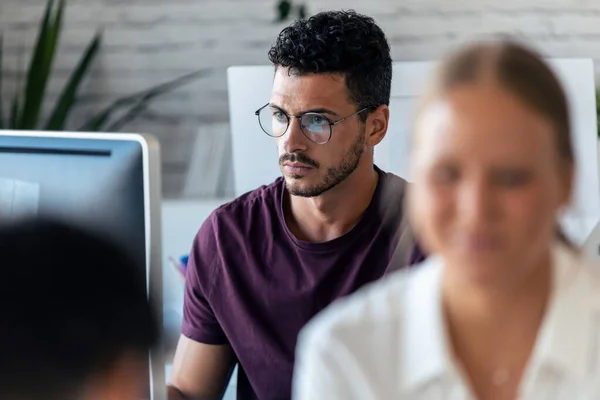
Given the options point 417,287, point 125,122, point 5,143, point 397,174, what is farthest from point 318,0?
point 417,287

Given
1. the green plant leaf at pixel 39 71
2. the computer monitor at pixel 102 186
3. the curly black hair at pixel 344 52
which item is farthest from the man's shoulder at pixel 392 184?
the green plant leaf at pixel 39 71

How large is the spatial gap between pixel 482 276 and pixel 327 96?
946 millimetres

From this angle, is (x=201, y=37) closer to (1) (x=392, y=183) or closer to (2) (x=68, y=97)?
(2) (x=68, y=97)

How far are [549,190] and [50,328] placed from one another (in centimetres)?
41

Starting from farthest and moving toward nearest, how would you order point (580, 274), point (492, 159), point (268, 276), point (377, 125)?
point (377, 125)
point (268, 276)
point (580, 274)
point (492, 159)

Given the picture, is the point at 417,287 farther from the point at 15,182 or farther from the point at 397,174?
the point at 397,174

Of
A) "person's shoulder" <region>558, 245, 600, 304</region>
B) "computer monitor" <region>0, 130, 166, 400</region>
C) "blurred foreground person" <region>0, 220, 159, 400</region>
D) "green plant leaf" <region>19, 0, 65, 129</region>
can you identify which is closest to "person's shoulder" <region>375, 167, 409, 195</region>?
"computer monitor" <region>0, 130, 166, 400</region>

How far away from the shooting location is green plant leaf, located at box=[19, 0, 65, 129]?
275 cm

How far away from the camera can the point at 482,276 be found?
0.64 meters

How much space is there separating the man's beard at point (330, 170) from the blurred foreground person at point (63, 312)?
0.86m

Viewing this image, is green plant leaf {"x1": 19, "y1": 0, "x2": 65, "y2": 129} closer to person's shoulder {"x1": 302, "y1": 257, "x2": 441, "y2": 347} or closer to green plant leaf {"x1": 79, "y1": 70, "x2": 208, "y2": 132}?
green plant leaf {"x1": 79, "y1": 70, "x2": 208, "y2": 132}

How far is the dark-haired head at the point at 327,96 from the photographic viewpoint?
60.0 inches

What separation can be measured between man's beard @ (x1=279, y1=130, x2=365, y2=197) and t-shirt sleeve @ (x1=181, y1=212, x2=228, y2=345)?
7.6 inches

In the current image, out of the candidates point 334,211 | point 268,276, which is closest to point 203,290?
point 268,276
